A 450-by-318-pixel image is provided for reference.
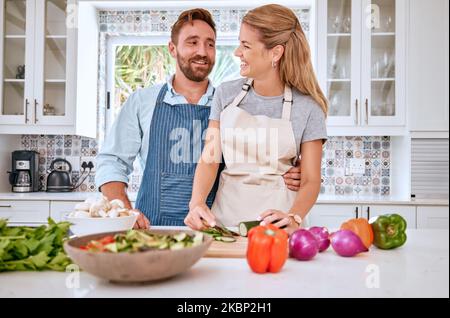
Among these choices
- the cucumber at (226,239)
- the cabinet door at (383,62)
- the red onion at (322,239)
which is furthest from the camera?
the cabinet door at (383,62)

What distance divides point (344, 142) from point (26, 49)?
8.79ft

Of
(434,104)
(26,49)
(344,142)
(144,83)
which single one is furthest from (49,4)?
(434,104)

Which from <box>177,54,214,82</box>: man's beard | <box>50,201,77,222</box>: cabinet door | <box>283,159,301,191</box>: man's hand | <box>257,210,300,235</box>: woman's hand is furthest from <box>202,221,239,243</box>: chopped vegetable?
<box>50,201,77,222</box>: cabinet door

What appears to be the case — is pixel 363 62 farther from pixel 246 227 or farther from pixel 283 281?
pixel 283 281

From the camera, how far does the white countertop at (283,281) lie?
85 cm

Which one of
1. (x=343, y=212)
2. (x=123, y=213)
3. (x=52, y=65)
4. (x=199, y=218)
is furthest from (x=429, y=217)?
(x=52, y=65)

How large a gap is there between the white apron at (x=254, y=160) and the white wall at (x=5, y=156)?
255 centimetres

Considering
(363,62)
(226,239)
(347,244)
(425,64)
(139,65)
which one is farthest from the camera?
(139,65)

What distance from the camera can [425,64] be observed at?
3.38 metres

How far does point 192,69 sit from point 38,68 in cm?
199

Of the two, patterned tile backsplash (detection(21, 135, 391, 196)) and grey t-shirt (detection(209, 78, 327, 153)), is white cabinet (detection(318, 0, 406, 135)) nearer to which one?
patterned tile backsplash (detection(21, 135, 391, 196))

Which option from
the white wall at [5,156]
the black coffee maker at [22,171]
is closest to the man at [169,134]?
the black coffee maker at [22,171]

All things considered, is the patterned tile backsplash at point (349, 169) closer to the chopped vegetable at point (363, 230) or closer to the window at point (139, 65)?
the window at point (139, 65)

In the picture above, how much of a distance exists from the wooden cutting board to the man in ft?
2.35
